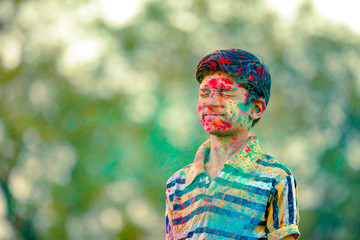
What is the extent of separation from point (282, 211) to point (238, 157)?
0.30 m

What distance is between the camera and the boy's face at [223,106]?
8.08ft

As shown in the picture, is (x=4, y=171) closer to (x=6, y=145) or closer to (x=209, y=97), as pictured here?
(x=6, y=145)

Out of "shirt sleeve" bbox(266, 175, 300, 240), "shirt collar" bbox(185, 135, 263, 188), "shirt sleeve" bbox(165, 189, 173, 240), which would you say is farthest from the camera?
"shirt sleeve" bbox(165, 189, 173, 240)

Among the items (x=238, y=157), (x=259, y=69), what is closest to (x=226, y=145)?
(x=238, y=157)

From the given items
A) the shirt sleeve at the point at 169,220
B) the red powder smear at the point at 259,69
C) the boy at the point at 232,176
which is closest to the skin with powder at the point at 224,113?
the boy at the point at 232,176

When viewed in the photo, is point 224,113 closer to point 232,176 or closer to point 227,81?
point 227,81

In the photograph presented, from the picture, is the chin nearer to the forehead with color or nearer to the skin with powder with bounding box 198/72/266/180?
the skin with powder with bounding box 198/72/266/180

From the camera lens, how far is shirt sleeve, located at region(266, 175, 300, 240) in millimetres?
2295

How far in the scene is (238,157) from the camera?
247cm

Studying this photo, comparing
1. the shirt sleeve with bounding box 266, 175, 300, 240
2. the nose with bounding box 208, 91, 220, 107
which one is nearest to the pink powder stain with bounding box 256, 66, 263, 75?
the nose with bounding box 208, 91, 220, 107

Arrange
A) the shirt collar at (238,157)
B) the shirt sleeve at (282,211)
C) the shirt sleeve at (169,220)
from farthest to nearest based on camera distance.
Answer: the shirt sleeve at (169,220) < the shirt collar at (238,157) < the shirt sleeve at (282,211)

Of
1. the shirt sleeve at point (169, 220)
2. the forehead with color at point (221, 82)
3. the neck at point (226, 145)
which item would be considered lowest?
the shirt sleeve at point (169, 220)

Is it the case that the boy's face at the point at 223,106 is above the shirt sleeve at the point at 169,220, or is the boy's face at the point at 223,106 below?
above

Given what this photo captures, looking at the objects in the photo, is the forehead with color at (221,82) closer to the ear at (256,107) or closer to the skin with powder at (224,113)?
the skin with powder at (224,113)
